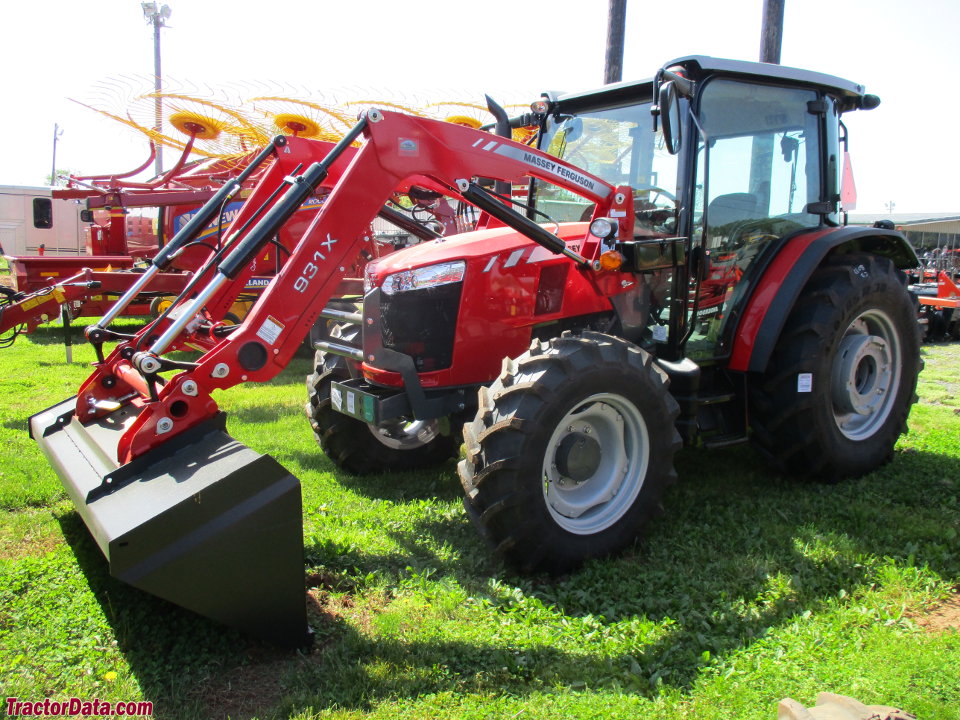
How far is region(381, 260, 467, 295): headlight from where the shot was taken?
12.6 feet

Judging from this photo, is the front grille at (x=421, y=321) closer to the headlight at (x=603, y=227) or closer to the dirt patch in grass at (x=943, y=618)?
the headlight at (x=603, y=227)

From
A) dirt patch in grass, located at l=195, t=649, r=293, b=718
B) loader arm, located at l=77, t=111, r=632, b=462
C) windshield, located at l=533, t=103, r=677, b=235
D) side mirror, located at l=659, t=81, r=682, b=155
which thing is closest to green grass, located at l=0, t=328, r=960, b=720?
dirt patch in grass, located at l=195, t=649, r=293, b=718

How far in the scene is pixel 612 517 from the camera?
12.0 ft

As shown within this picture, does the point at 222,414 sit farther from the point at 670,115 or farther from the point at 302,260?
the point at 670,115

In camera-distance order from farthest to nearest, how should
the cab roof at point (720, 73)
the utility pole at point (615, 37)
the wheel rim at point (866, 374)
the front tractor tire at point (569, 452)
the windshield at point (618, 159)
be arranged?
the utility pole at point (615, 37), the wheel rim at point (866, 374), the windshield at point (618, 159), the cab roof at point (720, 73), the front tractor tire at point (569, 452)

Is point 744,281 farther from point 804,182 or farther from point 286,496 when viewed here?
point 286,496

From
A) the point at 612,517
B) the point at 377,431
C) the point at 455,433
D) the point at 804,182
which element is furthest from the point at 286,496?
the point at 804,182

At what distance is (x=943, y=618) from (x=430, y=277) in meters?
2.88

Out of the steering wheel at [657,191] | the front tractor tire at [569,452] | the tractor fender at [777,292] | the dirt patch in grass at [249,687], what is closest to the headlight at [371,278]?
the front tractor tire at [569,452]

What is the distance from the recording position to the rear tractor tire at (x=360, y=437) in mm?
4762

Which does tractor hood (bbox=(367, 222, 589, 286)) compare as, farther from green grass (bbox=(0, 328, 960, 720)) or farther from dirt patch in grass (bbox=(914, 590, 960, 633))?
dirt patch in grass (bbox=(914, 590, 960, 633))

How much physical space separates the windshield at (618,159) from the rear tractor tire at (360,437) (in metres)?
1.66

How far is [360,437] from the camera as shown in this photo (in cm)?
483

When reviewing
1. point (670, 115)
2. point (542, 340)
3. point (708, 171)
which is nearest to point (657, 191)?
point (708, 171)
